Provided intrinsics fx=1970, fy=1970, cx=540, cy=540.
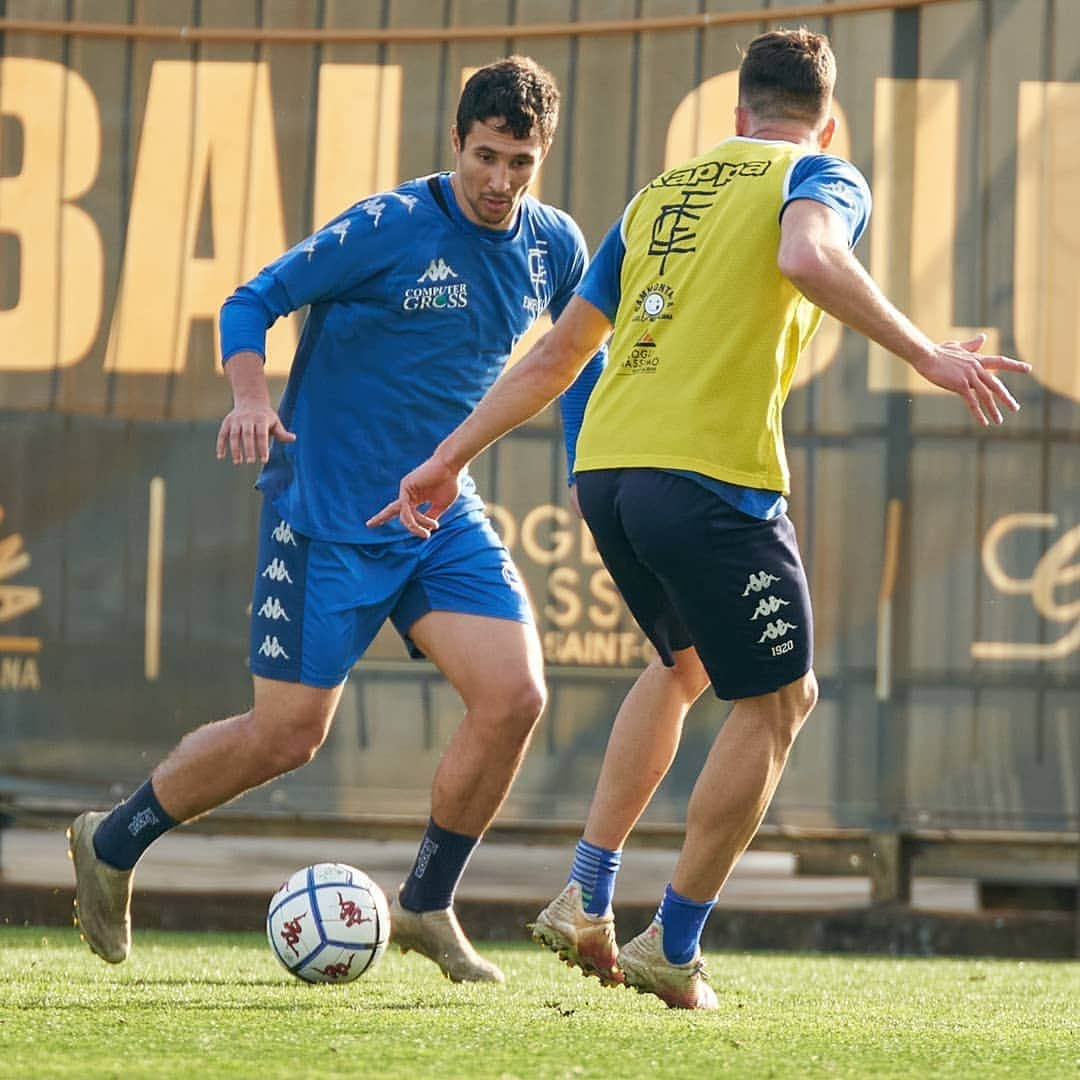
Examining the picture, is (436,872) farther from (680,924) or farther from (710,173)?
(710,173)

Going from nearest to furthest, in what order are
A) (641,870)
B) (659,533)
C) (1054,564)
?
(659,533)
(1054,564)
(641,870)

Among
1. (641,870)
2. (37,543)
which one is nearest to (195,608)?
(37,543)

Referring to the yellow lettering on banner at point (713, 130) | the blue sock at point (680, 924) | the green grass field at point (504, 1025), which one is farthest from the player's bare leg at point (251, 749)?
the yellow lettering on banner at point (713, 130)

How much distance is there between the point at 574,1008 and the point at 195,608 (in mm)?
3276

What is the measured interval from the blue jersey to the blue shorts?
5cm

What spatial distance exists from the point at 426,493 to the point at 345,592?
584 mm

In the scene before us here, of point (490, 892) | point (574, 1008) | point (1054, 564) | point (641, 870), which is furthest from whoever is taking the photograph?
point (641, 870)

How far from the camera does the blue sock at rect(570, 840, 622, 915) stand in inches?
165

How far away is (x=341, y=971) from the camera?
4.32 metres

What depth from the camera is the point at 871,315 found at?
3475mm

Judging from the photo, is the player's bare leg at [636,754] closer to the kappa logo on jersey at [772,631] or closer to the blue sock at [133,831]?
the kappa logo on jersey at [772,631]

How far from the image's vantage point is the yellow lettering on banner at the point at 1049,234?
664 centimetres

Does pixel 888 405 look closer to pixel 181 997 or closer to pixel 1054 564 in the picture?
pixel 1054 564

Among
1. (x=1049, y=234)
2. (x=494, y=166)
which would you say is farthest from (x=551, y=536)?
(x=494, y=166)
